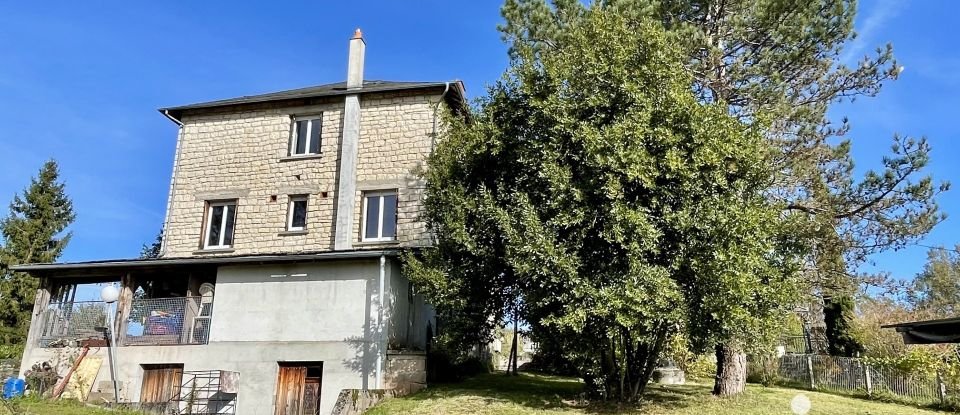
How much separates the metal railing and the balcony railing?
0.98 m

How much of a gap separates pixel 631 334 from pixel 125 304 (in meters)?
14.6

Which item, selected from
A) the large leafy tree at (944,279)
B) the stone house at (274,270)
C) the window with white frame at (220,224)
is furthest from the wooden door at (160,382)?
the large leafy tree at (944,279)

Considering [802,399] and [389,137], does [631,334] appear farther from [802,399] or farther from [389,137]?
[389,137]

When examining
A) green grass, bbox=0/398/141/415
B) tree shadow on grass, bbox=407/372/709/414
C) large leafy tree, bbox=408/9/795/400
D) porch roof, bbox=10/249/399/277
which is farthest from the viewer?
porch roof, bbox=10/249/399/277

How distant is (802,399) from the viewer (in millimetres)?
16141

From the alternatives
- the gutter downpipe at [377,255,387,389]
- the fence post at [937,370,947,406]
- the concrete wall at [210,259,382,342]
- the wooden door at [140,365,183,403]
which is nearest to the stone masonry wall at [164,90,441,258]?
the concrete wall at [210,259,382,342]

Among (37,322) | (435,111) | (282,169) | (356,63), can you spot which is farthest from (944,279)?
(37,322)

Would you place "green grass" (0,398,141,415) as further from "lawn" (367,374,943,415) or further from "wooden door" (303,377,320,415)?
"lawn" (367,374,943,415)

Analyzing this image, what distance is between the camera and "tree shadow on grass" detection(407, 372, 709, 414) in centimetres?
1395

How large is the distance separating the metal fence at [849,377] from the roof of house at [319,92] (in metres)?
14.0

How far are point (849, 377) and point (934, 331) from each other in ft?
32.3

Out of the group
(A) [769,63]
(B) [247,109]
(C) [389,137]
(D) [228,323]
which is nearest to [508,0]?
(C) [389,137]

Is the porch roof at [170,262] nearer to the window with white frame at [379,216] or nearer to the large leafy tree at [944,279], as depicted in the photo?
the window with white frame at [379,216]

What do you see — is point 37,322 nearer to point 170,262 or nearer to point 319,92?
point 170,262
